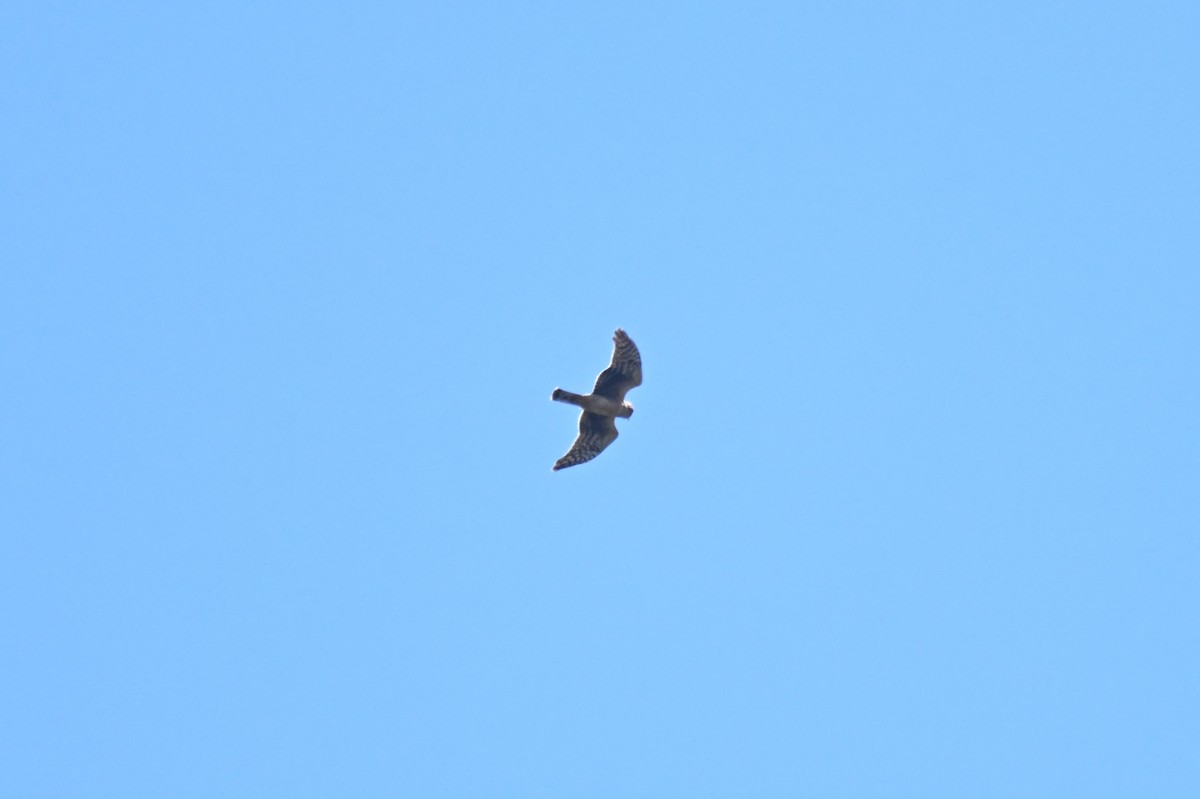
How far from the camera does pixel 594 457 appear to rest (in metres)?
44.0

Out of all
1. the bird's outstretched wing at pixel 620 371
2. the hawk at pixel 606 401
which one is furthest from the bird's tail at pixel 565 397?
the bird's outstretched wing at pixel 620 371

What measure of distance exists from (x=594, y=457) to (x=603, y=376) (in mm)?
2082

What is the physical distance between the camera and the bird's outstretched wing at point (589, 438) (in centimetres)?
4349

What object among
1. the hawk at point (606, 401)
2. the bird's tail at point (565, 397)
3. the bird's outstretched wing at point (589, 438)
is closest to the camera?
the bird's tail at point (565, 397)

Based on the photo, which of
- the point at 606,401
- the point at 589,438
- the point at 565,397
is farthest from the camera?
the point at 589,438

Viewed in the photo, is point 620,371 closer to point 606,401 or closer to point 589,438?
point 606,401

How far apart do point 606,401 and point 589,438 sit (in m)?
1.11

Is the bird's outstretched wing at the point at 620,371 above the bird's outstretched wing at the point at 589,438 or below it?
above

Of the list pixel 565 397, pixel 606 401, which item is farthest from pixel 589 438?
pixel 565 397

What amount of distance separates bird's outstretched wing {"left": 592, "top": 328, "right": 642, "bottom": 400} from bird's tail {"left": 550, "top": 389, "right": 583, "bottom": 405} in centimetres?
62

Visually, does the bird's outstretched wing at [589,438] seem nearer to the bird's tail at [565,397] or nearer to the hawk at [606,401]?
the hawk at [606,401]

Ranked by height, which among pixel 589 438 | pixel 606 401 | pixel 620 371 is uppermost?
pixel 620 371

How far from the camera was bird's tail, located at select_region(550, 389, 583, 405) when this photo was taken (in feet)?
139

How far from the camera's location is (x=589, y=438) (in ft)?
143
